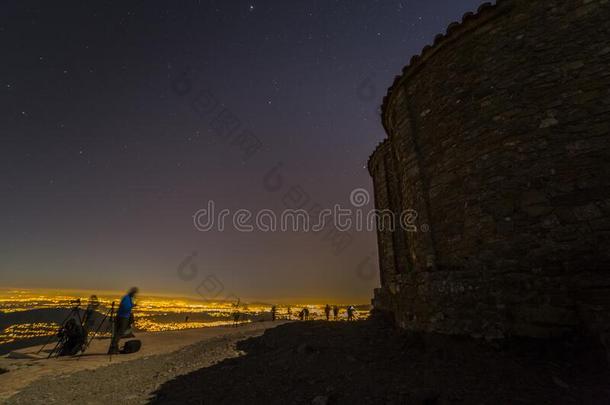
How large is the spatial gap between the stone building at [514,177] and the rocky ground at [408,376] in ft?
1.26

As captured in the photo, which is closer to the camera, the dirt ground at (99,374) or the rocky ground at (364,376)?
the rocky ground at (364,376)

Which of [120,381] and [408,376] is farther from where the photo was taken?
[120,381]

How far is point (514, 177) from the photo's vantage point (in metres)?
5.53

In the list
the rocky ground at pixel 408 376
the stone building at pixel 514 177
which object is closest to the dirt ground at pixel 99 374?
the rocky ground at pixel 408 376

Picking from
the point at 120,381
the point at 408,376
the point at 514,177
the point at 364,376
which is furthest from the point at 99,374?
the point at 514,177

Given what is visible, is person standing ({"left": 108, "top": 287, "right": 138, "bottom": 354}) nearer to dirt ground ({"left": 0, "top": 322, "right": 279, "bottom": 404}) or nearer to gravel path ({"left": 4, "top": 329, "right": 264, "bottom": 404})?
dirt ground ({"left": 0, "top": 322, "right": 279, "bottom": 404})

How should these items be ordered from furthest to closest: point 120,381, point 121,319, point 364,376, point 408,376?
1. point 121,319
2. point 120,381
3. point 364,376
4. point 408,376

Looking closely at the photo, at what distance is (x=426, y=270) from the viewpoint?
6633mm

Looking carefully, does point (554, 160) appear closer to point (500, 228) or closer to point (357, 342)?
point (500, 228)

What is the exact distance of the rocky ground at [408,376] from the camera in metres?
3.82

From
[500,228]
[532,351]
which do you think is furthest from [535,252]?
[532,351]

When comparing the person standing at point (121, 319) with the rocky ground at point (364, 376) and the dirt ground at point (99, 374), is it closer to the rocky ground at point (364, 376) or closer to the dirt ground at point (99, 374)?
the dirt ground at point (99, 374)

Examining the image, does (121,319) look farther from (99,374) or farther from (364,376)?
(364,376)

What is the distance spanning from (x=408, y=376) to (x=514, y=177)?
4.12m
